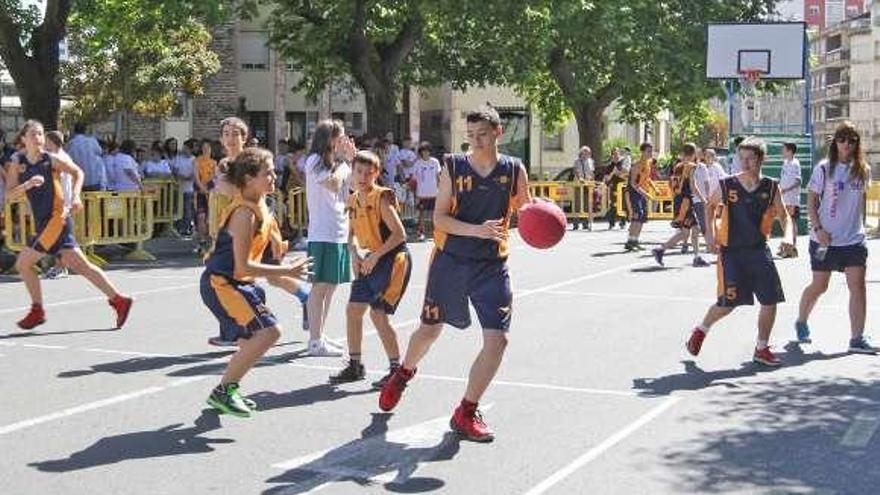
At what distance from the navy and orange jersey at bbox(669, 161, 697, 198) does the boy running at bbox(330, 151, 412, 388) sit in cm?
1026

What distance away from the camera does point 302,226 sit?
70.1 feet

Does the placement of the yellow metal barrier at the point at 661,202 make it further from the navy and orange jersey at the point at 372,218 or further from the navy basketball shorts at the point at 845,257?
the navy and orange jersey at the point at 372,218

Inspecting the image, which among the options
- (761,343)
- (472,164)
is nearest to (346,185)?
(472,164)

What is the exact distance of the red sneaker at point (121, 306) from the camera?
35.0 ft

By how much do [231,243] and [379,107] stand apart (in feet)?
68.6

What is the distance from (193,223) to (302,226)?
1.98 metres

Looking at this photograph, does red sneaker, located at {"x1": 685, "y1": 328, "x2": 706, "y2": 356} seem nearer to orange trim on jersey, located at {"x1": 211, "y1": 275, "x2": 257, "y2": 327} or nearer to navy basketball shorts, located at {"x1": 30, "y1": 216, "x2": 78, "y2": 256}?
orange trim on jersey, located at {"x1": 211, "y1": 275, "x2": 257, "y2": 327}

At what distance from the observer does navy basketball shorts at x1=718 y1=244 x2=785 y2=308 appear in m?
8.89

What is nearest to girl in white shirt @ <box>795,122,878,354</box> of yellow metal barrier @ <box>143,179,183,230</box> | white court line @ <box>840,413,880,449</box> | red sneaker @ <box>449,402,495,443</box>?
white court line @ <box>840,413,880,449</box>

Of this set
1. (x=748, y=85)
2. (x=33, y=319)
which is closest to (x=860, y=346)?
(x=33, y=319)

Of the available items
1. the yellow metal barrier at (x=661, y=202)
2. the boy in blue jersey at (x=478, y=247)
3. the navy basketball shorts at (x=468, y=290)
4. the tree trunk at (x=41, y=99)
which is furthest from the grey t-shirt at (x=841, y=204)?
the yellow metal barrier at (x=661, y=202)

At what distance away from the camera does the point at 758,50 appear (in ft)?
88.2

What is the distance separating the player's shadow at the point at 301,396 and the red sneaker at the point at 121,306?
331 cm

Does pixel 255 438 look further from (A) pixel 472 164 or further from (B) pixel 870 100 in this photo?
(B) pixel 870 100
